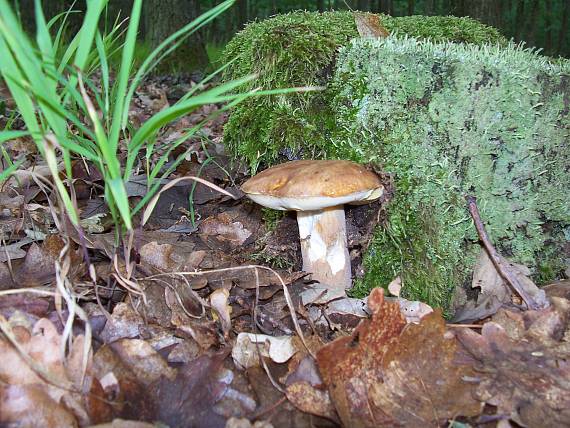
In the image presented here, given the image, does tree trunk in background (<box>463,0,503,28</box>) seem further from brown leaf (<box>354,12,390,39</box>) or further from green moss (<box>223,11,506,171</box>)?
green moss (<box>223,11,506,171</box>)

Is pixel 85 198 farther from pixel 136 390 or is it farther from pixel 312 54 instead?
pixel 136 390

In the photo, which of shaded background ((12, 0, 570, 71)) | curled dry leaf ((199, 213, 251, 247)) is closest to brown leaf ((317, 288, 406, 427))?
curled dry leaf ((199, 213, 251, 247))

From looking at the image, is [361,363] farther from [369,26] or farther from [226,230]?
[369,26]

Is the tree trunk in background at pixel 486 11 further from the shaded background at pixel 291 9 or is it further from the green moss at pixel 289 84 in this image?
the green moss at pixel 289 84

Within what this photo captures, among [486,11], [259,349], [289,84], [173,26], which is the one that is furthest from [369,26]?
[173,26]

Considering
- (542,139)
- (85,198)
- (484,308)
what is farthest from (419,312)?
(85,198)
